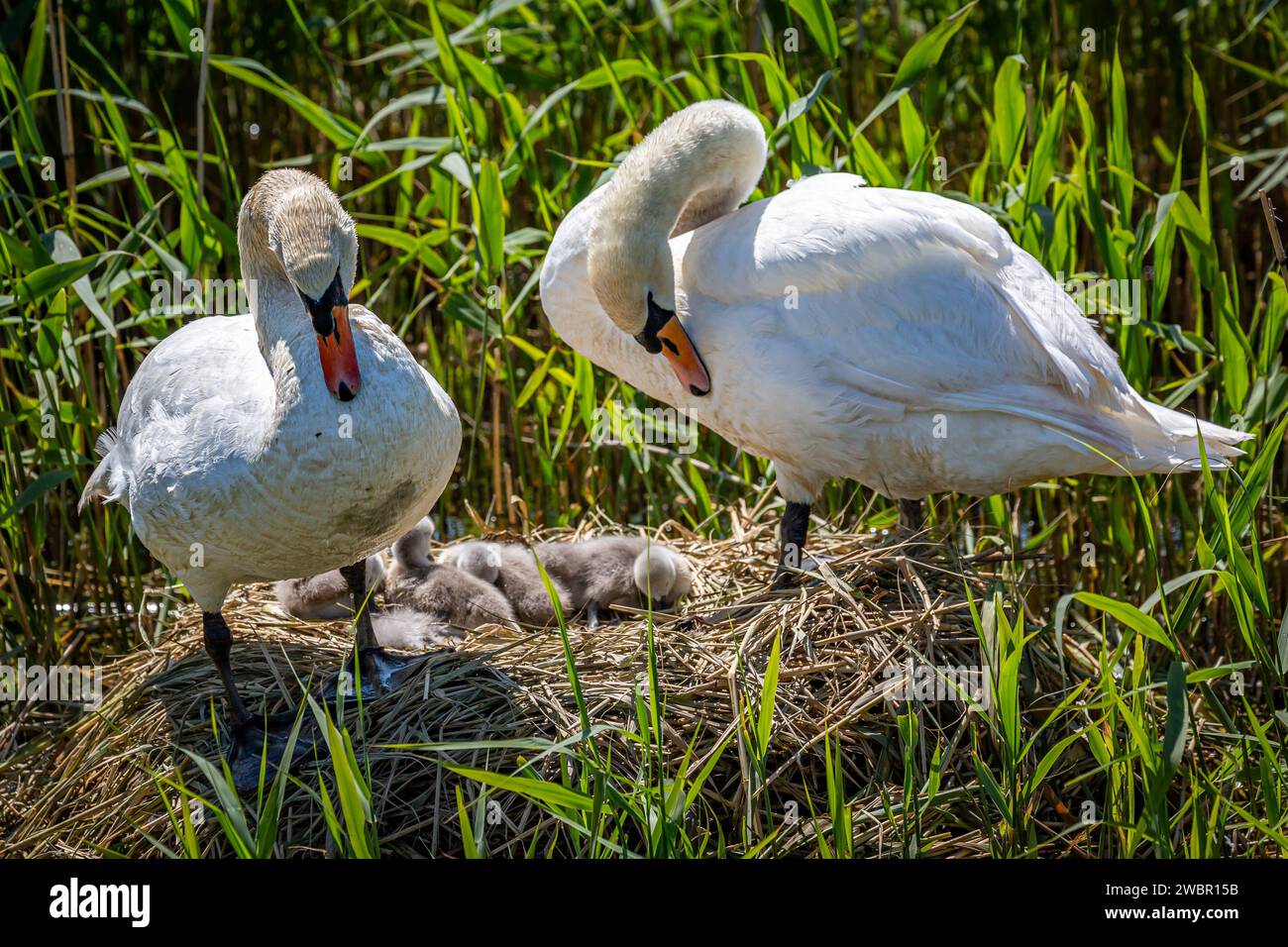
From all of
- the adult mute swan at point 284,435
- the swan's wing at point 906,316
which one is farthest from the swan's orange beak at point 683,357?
the adult mute swan at point 284,435

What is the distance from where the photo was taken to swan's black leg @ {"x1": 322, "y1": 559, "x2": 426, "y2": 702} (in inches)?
160

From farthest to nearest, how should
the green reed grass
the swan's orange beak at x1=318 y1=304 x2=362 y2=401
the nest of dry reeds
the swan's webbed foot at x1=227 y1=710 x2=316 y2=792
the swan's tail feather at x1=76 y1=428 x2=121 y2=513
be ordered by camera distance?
the swan's tail feather at x1=76 y1=428 x2=121 y2=513 → the swan's webbed foot at x1=227 y1=710 x2=316 y2=792 → the nest of dry reeds → the swan's orange beak at x1=318 y1=304 x2=362 y2=401 → the green reed grass

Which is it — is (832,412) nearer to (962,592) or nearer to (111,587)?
(962,592)

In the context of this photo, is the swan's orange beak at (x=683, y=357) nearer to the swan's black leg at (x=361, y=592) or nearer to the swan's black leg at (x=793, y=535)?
the swan's black leg at (x=793, y=535)

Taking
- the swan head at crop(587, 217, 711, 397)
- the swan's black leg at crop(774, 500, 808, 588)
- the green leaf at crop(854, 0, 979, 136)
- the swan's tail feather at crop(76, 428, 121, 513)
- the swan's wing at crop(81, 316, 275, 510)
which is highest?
the green leaf at crop(854, 0, 979, 136)

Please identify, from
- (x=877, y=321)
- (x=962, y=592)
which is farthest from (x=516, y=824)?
(x=877, y=321)

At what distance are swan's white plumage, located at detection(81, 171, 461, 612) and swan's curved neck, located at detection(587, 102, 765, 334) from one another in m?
0.64

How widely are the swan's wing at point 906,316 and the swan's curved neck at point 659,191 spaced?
0.24 metres

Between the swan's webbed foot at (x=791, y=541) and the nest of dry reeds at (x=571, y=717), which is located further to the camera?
the swan's webbed foot at (x=791, y=541)

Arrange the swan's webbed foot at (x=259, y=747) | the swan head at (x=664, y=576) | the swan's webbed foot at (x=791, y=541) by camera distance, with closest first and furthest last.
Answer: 1. the swan's webbed foot at (x=259, y=747)
2. the swan's webbed foot at (x=791, y=541)
3. the swan head at (x=664, y=576)

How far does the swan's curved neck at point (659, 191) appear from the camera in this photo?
4066 mm

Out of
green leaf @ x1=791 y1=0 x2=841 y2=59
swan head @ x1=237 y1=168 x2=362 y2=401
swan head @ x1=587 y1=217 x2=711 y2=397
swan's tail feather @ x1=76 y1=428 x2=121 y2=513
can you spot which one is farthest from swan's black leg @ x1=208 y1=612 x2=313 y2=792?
green leaf @ x1=791 y1=0 x2=841 y2=59

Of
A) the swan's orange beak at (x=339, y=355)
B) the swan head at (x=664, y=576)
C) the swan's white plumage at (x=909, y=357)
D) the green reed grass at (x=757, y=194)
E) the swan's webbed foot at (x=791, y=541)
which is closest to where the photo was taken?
the green reed grass at (x=757, y=194)

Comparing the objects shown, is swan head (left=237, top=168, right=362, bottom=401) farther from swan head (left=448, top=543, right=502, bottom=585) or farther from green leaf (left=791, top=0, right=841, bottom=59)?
green leaf (left=791, top=0, right=841, bottom=59)
